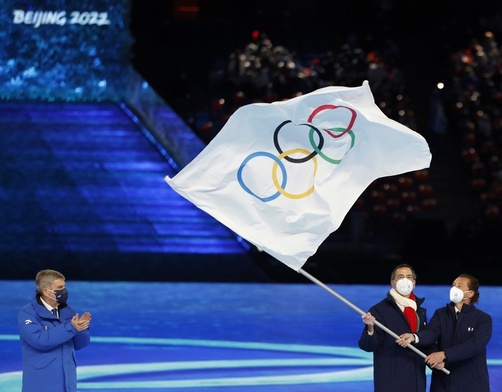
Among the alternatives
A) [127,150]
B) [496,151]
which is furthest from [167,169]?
[496,151]

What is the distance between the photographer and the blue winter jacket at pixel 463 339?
7395mm

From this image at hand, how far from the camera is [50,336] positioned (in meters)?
6.81

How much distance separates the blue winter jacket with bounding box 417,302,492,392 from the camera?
739 cm

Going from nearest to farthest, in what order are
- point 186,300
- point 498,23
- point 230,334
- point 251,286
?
1. point 230,334
2. point 186,300
3. point 251,286
4. point 498,23

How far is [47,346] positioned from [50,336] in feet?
0.21

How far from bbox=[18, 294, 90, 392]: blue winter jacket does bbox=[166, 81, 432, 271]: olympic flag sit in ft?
4.47

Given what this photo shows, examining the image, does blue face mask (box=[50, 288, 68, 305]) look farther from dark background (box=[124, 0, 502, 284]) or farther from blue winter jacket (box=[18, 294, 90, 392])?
dark background (box=[124, 0, 502, 284])

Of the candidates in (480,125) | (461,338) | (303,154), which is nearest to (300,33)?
(480,125)

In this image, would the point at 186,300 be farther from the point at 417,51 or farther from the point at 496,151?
the point at 417,51

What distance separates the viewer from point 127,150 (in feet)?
76.3

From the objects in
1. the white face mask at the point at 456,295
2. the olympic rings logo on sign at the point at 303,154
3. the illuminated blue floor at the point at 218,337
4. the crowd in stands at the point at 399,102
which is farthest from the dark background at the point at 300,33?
the white face mask at the point at 456,295

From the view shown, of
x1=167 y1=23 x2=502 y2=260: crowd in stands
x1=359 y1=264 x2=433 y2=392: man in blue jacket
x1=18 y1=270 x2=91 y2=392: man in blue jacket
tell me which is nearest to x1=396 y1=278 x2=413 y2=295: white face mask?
x1=359 y1=264 x2=433 y2=392: man in blue jacket

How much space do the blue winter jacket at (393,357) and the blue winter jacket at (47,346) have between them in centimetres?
172

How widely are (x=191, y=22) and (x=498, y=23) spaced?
6.78 meters
